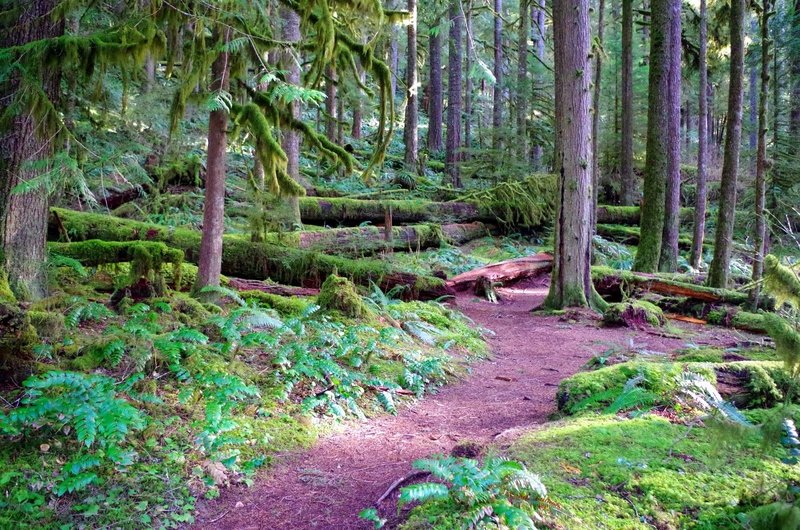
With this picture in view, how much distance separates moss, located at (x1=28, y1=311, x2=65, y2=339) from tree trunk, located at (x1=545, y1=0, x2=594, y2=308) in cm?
845

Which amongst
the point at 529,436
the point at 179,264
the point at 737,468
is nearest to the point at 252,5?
the point at 179,264

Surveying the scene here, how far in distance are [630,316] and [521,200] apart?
904cm

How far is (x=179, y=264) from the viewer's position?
26.1 feet

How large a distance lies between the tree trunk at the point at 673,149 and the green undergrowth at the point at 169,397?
32.1ft

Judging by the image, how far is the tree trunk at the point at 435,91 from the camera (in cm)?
2346

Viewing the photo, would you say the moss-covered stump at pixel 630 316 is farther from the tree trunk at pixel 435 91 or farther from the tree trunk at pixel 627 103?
the tree trunk at pixel 435 91

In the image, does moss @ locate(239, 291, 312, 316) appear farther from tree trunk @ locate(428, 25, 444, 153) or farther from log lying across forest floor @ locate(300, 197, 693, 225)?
tree trunk @ locate(428, 25, 444, 153)

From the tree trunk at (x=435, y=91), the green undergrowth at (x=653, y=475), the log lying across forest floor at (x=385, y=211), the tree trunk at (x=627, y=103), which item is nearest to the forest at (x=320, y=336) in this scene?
the green undergrowth at (x=653, y=475)

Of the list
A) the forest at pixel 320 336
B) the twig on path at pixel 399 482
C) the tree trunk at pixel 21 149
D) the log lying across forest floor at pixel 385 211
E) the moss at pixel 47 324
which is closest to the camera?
the forest at pixel 320 336

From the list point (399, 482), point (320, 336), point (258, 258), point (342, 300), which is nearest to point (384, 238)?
point (258, 258)

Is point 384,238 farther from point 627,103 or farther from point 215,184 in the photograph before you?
point 627,103

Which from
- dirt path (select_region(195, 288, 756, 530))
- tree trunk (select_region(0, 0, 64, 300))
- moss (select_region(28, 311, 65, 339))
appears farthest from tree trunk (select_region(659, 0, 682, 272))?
moss (select_region(28, 311, 65, 339))

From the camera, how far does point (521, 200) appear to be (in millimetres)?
18203

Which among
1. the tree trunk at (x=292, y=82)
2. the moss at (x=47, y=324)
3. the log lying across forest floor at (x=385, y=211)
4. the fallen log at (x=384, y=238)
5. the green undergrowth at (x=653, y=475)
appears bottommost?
the green undergrowth at (x=653, y=475)
